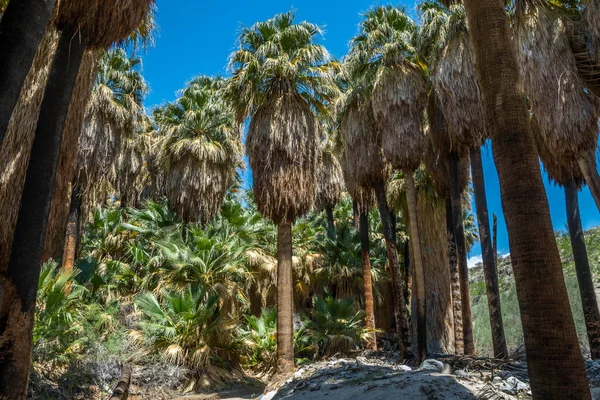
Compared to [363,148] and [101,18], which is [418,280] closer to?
[363,148]

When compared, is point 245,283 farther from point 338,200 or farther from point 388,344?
point 338,200

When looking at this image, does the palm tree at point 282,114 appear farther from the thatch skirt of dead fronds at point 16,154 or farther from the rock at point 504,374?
the thatch skirt of dead fronds at point 16,154

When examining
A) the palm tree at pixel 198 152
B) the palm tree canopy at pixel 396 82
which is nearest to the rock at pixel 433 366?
the palm tree canopy at pixel 396 82

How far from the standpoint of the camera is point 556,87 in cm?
955

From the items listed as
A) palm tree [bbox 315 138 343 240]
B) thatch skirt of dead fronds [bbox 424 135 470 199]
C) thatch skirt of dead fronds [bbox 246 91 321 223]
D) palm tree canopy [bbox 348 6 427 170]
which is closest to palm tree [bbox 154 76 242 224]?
palm tree [bbox 315 138 343 240]

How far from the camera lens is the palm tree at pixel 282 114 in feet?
42.2

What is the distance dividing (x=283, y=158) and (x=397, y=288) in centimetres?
536

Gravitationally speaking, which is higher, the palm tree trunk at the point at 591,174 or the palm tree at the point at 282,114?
the palm tree at the point at 282,114

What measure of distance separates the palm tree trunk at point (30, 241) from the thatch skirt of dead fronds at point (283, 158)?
7689 mm

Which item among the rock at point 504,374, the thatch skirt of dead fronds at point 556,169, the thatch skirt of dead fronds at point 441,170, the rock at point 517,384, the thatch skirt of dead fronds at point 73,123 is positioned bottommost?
the rock at point 517,384

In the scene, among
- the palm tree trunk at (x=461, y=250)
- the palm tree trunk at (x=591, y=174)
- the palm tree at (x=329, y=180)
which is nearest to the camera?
the palm tree trunk at (x=591, y=174)

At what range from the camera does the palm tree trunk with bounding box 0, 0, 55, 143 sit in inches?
146

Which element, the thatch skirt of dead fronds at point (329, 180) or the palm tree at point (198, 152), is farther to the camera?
the thatch skirt of dead fronds at point (329, 180)

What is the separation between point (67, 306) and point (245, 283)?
811 centimetres
